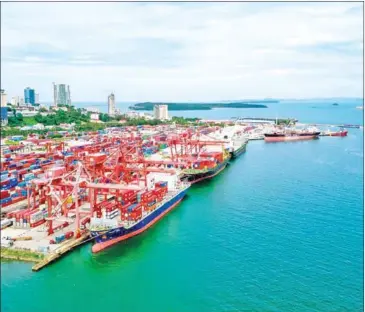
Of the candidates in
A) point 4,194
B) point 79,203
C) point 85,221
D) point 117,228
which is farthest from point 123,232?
point 4,194

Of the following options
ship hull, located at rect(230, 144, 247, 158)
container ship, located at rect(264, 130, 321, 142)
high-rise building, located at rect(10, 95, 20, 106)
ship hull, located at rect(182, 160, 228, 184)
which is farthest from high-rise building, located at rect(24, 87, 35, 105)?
ship hull, located at rect(182, 160, 228, 184)

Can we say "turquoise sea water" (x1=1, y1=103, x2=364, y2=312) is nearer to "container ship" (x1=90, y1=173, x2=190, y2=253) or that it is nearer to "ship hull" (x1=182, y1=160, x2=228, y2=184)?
"container ship" (x1=90, y1=173, x2=190, y2=253)

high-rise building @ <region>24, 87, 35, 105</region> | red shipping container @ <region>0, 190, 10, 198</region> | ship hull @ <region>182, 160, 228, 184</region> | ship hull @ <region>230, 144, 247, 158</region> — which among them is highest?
high-rise building @ <region>24, 87, 35, 105</region>

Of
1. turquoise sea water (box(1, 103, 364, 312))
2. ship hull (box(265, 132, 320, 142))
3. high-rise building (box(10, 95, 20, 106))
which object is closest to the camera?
turquoise sea water (box(1, 103, 364, 312))

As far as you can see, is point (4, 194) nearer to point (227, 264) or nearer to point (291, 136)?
point (227, 264)

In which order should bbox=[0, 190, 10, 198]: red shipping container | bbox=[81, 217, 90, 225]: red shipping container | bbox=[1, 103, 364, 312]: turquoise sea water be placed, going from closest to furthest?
bbox=[1, 103, 364, 312]: turquoise sea water → bbox=[81, 217, 90, 225]: red shipping container → bbox=[0, 190, 10, 198]: red shipping container

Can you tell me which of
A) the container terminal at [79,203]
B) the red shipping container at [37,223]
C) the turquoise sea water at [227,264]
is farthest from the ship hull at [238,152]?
the red shipping container at [37,223]

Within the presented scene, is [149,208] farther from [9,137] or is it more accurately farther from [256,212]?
[9,137]
